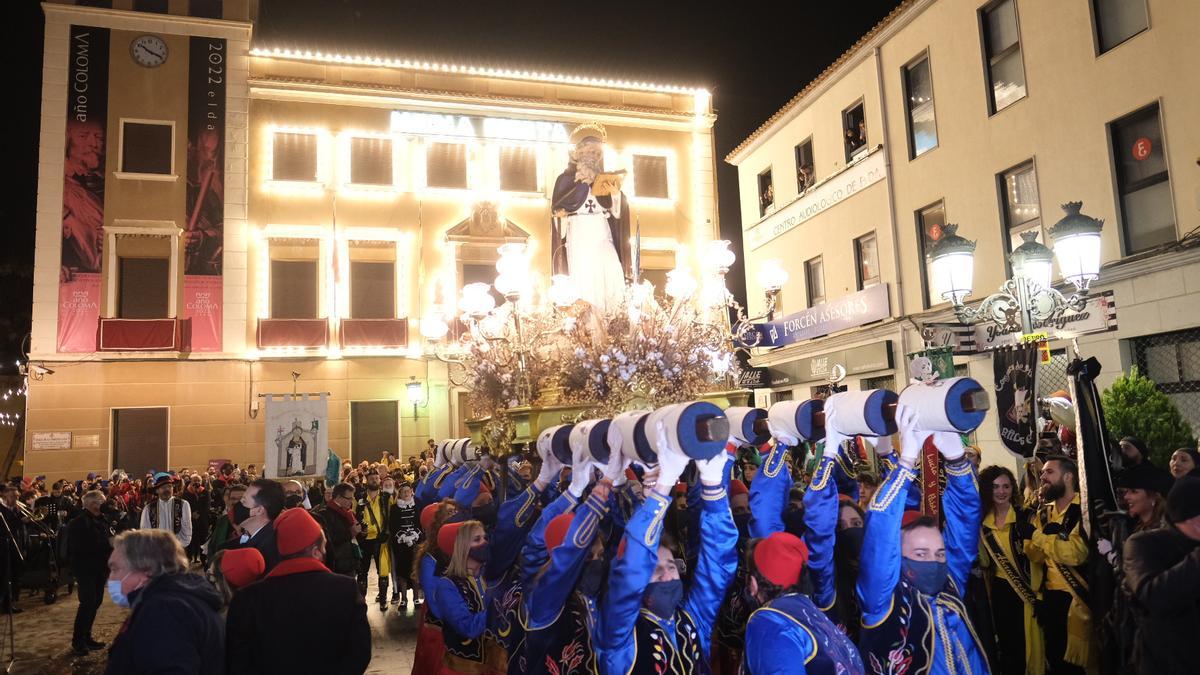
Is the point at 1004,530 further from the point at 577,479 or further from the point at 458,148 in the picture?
the point at 458,148

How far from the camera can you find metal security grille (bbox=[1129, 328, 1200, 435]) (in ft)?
37.2

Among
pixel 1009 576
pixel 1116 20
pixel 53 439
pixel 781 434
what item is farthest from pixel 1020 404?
pixel 53 439

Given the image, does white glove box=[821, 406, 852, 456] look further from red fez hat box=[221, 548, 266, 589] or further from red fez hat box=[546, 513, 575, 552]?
red fez hat box=[221, 548, 266, 589]

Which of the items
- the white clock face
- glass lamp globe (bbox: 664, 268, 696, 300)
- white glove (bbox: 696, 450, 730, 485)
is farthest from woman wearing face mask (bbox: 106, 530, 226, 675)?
the white clock face

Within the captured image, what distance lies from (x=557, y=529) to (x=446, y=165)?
2183 centimetres

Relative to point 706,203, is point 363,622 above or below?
below

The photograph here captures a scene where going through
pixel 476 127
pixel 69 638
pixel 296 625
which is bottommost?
pixel 69 638

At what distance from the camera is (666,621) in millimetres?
3307

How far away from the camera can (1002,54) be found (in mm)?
14820

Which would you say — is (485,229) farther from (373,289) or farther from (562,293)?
(562,293)

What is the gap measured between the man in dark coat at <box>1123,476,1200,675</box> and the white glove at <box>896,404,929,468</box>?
48.6 inches

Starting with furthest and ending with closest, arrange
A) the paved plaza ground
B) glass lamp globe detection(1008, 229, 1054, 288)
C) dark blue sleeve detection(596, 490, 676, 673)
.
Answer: the paved plaza ground → glass lamp globe detection(1008, 229, 1054, 288) → dark blue sleeve detection(596, 490, 676, 673)

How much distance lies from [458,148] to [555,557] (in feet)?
74.0

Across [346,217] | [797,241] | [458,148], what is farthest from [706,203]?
[346,217]
